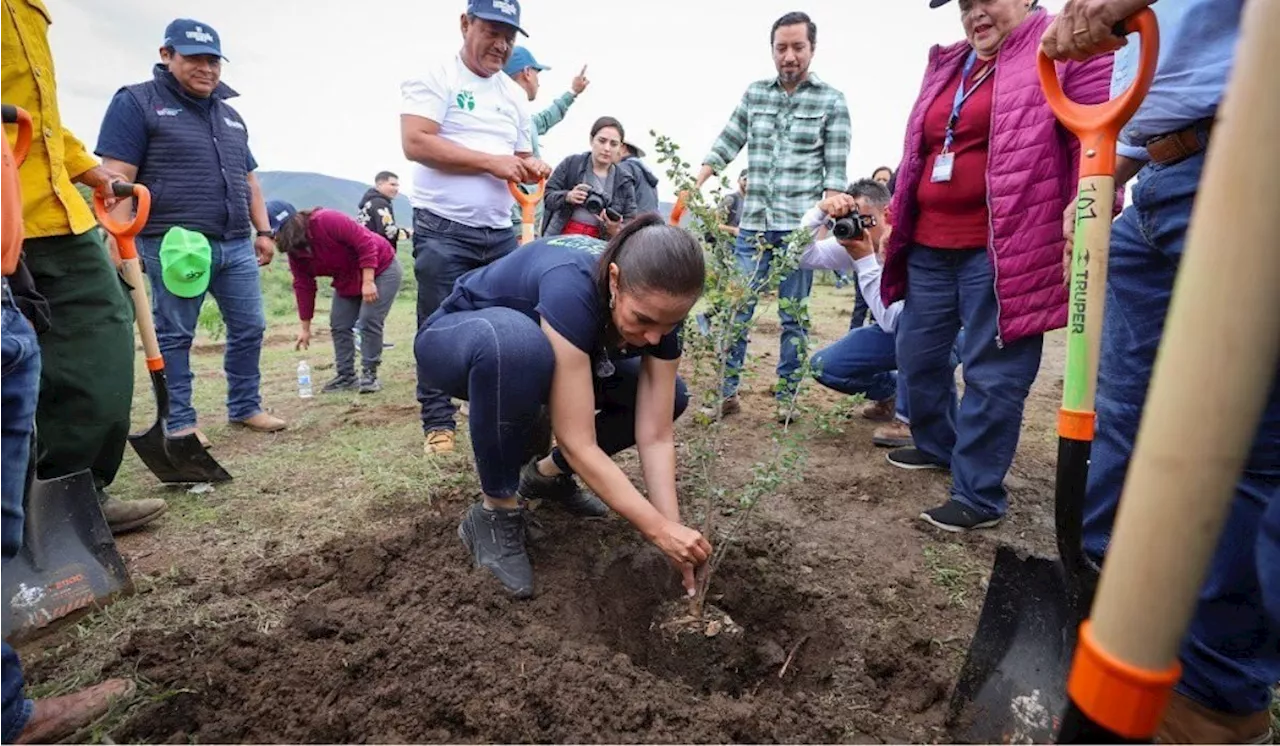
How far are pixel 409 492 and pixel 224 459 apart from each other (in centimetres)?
134

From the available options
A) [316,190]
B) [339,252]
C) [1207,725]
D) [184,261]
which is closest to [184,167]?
[184,261]

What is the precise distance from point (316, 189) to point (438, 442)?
29548mm

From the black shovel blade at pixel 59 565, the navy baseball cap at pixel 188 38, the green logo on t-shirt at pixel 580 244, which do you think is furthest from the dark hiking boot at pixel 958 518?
the navy baseball cap at pixel 188 38

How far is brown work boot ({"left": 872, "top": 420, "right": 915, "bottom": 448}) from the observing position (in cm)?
382

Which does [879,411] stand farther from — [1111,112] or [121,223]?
[121,223]

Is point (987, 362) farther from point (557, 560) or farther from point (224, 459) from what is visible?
point (224, 459)

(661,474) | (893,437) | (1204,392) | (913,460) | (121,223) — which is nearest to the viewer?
(1204,392)

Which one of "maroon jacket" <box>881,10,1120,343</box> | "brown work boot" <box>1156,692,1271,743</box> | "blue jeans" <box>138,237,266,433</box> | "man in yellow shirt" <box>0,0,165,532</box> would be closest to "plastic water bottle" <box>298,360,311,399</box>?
"blue jeans" <box>138,237,266,433</box>

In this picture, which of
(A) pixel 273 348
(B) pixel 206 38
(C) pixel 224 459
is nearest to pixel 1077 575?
(C) pixel 224 459

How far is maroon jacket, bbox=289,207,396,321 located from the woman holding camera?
1.43 m

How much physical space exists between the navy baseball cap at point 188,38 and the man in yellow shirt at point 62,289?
4.07 feet

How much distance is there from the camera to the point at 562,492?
9.46 ft

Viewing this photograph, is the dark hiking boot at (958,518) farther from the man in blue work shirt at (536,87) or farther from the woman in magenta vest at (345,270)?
the woman in magenta vest at (345,270)

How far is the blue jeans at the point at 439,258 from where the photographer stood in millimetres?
3576
